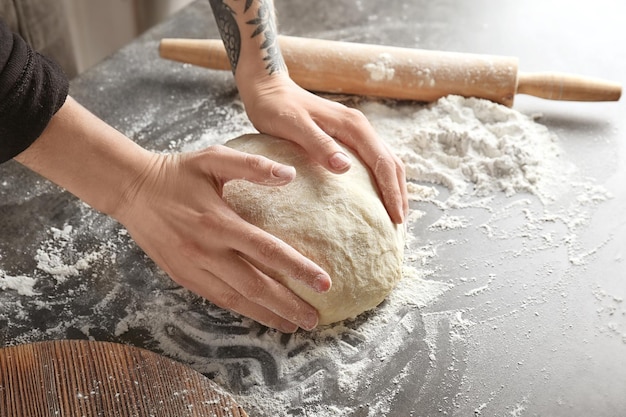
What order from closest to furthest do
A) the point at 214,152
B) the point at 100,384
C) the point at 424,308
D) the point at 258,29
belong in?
the point at 100,384 < the point at 214,152 < the point at 424,308 < the point at 258,29

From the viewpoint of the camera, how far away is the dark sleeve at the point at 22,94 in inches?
45.5

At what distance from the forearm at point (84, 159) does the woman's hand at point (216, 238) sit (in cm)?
3

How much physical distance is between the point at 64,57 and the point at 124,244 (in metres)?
1.22

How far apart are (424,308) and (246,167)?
0.46m

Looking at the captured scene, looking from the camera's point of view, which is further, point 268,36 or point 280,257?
point 268,36

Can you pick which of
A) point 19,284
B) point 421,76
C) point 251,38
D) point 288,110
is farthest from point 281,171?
point 421,76

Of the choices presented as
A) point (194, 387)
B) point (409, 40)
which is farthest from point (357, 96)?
point (194, 387)

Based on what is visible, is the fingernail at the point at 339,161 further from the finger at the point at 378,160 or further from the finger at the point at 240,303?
the finger at the point at 240,303

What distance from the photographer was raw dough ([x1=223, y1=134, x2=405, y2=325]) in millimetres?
1234

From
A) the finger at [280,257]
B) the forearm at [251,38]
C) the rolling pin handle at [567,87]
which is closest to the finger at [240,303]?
the finger at [280,257]

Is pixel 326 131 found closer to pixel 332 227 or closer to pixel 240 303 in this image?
pixel 332 227

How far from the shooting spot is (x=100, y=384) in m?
1.11

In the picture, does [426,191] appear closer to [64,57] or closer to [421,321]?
[421,321]

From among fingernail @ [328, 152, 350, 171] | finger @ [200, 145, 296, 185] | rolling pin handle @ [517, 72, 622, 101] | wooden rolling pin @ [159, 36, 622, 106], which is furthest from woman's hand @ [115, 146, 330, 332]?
rolling pin handle @ [517, 72, 622, 101]
